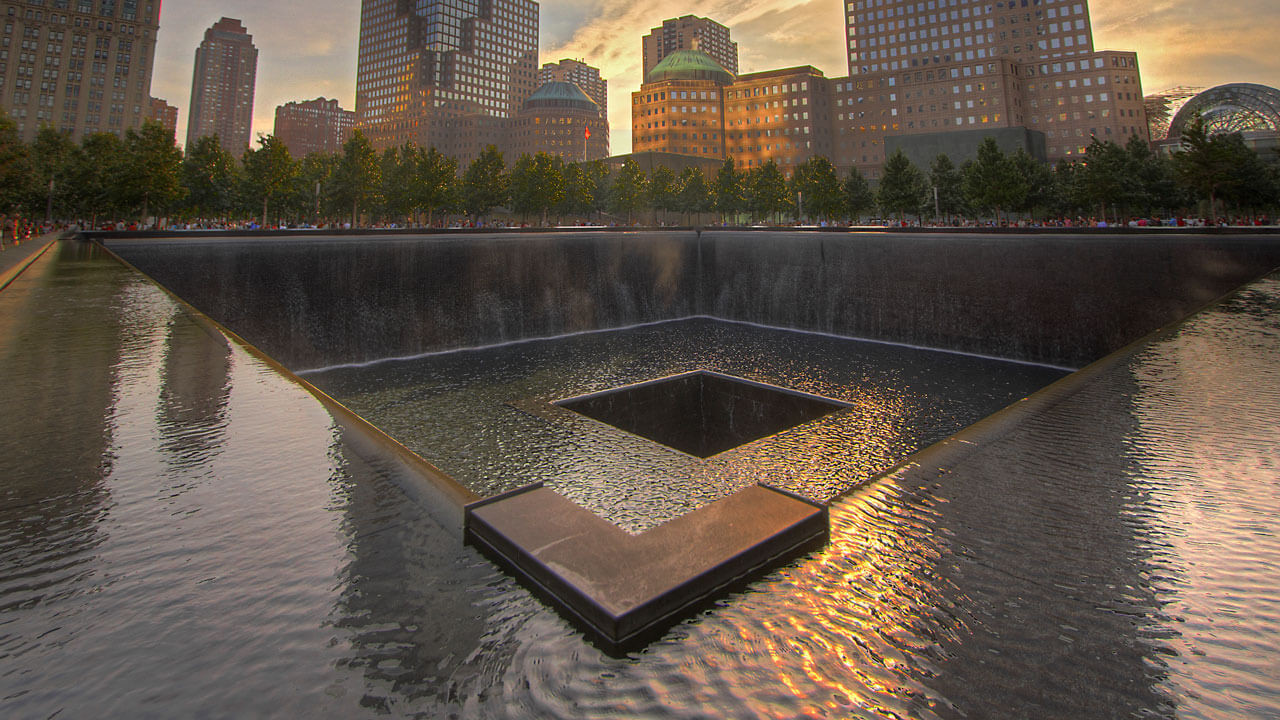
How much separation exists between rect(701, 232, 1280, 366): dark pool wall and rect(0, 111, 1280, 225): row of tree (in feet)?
69.9

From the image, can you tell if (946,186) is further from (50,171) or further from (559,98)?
(559,98)

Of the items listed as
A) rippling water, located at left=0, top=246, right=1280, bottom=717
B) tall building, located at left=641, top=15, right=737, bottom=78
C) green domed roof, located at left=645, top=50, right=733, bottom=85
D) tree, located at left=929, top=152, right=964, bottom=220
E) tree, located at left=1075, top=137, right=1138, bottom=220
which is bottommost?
rippling water, located at left=0, top=246, right=1280, bottom=717

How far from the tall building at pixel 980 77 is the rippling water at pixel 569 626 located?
Result: 86307 millimetres

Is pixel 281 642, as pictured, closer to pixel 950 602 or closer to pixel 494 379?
pixel 950 602

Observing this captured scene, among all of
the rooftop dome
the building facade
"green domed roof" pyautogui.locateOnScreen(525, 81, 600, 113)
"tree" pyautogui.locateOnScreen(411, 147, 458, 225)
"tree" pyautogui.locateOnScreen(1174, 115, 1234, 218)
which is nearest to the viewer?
"tree" pyautogui.locateOnScreen(1174, 115, 1234, 218)

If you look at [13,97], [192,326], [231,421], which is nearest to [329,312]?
[192,326]

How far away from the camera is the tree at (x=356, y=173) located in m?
48.4

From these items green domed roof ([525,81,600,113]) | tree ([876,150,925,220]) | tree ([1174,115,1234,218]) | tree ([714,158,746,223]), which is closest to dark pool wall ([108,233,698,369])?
tree ([876,150,925,220])

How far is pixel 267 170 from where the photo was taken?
1732 inches

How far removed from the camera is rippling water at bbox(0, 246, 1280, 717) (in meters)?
1.62

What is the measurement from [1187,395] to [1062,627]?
3006 millimetres

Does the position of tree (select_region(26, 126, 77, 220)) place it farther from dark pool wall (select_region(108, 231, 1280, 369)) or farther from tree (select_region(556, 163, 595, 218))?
tree (select_region(556, 163, 595, 218))

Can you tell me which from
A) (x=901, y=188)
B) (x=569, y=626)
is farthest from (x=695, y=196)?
(x=569, y=626)

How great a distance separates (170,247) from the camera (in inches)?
703
